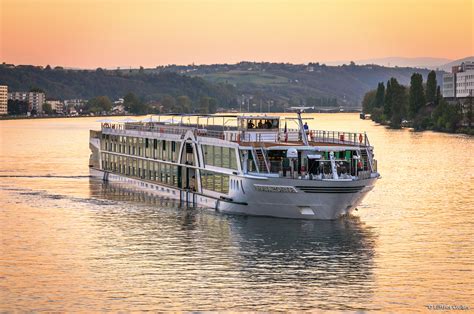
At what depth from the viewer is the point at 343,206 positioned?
4691cm

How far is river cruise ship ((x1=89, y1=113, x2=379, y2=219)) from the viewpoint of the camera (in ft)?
152

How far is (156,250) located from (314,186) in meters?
8.45

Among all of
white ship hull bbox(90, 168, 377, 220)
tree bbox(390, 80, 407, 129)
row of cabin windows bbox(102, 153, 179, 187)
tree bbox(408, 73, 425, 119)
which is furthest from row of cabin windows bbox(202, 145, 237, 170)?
tree bbox(390, 80, 407, 129)

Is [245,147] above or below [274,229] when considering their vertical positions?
above

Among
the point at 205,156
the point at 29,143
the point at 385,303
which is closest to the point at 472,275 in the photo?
the point at 385,303

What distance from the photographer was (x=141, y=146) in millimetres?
64938

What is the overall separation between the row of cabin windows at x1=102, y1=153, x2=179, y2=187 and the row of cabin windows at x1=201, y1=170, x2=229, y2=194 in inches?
176

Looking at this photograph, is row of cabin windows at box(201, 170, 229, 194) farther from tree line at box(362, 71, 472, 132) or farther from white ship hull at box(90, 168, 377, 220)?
tree line at box(362, 71, 472, 132)

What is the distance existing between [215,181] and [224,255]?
39.2ft

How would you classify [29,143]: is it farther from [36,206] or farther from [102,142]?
[36,206]

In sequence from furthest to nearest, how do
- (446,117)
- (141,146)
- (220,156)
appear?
(446,117), (141,146), (220,156)

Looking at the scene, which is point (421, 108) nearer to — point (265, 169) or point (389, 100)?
point (389, 100)

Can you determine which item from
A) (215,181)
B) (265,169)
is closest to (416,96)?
(215,181)

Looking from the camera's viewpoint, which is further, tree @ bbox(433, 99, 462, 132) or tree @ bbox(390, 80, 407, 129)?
tree @ bbox(390, 80, 407, 129)
